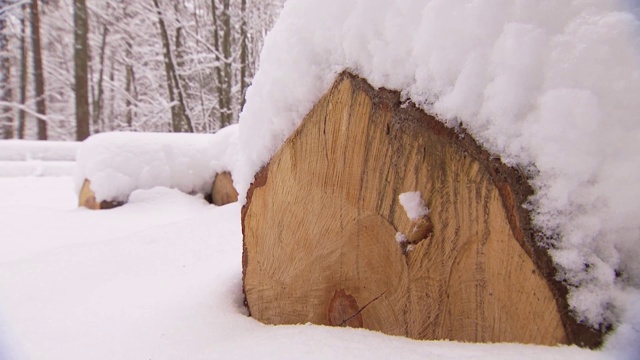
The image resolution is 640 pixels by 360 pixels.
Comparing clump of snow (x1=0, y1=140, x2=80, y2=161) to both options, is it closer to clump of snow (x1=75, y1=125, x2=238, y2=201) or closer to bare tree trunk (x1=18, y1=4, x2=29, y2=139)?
bare tree trunk (x1=18, y1=4, x2=29, y2=139)

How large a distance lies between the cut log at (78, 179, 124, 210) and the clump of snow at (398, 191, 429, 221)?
2864mm

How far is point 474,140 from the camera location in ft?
2.11

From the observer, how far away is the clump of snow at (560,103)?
0.54 meters

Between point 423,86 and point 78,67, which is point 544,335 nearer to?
point 423,86

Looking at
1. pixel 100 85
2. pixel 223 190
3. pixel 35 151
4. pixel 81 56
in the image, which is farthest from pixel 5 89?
pixel 223 190

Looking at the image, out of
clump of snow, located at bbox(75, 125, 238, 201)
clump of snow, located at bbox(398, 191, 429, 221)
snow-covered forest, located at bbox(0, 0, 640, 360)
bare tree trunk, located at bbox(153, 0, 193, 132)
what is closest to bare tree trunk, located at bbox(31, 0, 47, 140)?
bare tree trunk, located at bbox(153, 0, 193, 132)

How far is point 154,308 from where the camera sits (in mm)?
1165

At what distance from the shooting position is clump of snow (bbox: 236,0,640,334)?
538 mm

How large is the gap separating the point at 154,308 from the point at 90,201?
233cm

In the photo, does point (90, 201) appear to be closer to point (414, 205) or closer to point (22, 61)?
point (414, 205)

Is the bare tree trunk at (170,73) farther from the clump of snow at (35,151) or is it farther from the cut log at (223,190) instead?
the cut log at (223,190)

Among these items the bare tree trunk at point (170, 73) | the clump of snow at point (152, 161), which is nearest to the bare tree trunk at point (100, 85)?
the bare tree trunk at point (170, 73)

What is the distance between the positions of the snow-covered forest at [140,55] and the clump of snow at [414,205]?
25.8 feet

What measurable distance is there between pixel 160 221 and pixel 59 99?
14446mm
